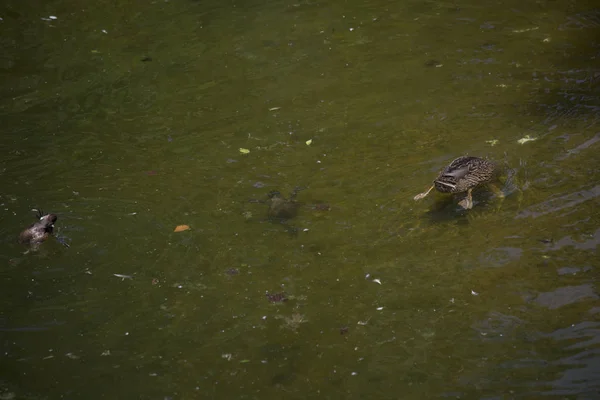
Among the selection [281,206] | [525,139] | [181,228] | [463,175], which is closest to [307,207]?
[281,206]

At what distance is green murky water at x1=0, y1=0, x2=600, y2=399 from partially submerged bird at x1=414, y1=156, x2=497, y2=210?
0.20 m

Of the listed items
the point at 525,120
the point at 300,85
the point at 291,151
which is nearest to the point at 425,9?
the point at 300,85

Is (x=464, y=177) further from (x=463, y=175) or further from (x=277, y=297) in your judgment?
(x=277, y=297)

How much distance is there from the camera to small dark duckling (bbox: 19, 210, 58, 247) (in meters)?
6.55

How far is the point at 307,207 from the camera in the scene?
22.9ft

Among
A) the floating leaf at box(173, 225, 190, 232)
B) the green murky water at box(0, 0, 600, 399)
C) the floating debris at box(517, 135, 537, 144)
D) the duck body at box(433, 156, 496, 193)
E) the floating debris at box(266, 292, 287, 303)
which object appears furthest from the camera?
the floating debris at box(517, 135, 537, 144)

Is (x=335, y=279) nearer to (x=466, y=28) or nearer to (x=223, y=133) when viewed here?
(x=223, y=133)

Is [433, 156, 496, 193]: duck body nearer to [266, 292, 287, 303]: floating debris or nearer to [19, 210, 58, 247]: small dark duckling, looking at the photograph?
[266, 292, 287, 303]: floating debris

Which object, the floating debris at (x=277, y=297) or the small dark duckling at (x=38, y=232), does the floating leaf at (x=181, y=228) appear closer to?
the small dark duckling at (x=38, y=232)

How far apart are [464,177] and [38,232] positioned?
4.44 meters

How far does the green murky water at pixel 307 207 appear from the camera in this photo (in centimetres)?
525

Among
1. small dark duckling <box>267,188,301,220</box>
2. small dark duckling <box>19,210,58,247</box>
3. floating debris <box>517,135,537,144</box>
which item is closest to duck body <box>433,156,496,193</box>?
floating debris <box>517,135,537,144</box>

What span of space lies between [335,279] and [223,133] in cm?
321

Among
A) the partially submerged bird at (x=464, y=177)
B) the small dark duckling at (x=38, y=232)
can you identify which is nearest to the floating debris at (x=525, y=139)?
the partially submerged bird at (x=464, y=177)
